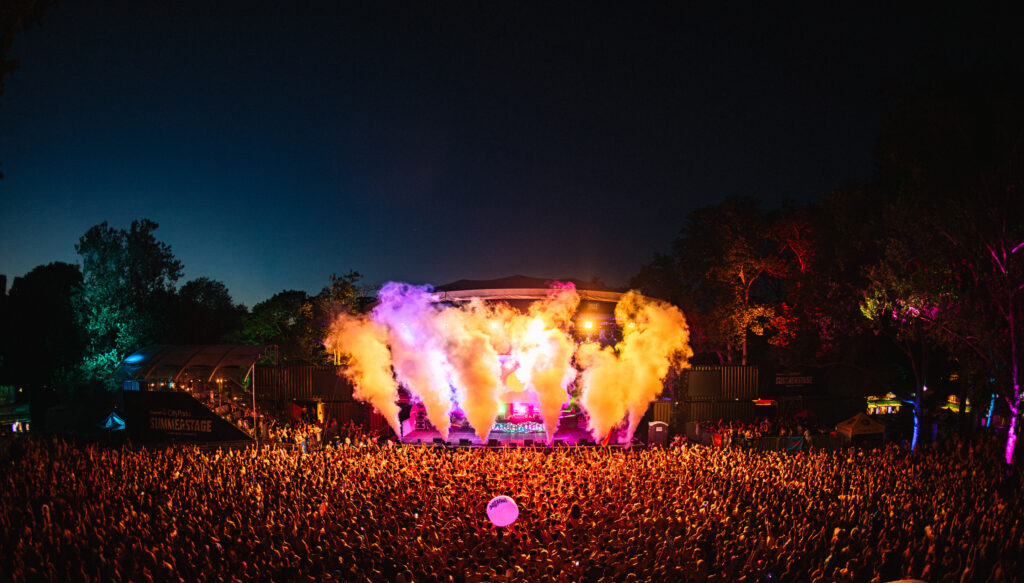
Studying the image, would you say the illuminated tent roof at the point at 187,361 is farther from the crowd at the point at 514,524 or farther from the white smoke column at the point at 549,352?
the white smoke column at the point at 549,352

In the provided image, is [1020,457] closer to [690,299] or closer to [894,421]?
[894,421]

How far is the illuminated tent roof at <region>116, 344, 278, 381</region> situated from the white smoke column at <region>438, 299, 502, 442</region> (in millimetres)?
7846

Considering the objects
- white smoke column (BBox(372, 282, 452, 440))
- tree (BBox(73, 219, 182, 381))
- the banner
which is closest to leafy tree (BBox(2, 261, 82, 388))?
tree (BBox(73, 219, 182, 381))

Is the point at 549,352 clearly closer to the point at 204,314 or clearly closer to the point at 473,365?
the point at 473,365

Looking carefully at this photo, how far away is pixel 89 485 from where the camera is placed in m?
11.8

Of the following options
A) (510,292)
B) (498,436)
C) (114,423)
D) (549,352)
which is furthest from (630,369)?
(114,423)

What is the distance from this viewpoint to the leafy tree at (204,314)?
40.9 m

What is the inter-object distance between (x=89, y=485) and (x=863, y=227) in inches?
993

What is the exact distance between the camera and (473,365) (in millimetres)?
23188

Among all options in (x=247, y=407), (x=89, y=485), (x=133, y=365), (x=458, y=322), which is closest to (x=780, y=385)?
(x=458, y=322)

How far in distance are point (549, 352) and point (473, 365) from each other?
405 cm

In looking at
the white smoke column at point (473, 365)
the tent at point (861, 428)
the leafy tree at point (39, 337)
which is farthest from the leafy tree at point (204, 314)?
the tent at point (861, 428)

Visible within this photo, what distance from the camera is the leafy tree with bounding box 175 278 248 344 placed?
40875mm

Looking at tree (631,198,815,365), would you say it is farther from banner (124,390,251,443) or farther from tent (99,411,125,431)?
tent (99,411,125,431)
